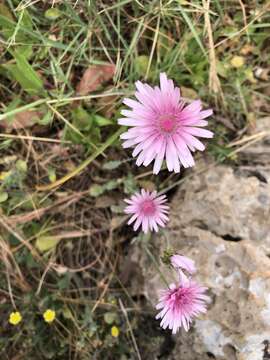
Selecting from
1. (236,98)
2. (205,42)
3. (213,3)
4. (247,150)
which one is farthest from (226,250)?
(213,3)

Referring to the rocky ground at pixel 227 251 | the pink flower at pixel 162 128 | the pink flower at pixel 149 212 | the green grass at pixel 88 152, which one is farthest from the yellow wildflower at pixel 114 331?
the pink flower at pixel 162 128

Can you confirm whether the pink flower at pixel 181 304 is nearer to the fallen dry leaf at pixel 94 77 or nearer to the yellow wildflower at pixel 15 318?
the yellow wildflower at pixel 15 318

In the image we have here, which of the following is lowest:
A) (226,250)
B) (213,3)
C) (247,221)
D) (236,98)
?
(226,250)

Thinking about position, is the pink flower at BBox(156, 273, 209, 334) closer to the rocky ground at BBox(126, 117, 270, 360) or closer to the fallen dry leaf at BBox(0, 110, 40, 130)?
the rocky ground at BBox(126, 117, 270, 360)

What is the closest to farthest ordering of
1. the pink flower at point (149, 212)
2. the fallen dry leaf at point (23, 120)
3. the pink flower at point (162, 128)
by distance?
the pink flower at point (162, 128) → the pink flower at point (149, 212) → the fallen dry leaf at point (23, 120)

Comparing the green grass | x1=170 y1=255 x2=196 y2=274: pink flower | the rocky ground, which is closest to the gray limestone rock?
the rocky ground

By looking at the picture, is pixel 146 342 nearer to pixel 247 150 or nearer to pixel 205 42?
pixel 247 150

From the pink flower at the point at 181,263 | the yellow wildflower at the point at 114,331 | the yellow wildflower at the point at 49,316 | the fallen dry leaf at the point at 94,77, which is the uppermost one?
the fallen dry leaf at the point at 94,77
